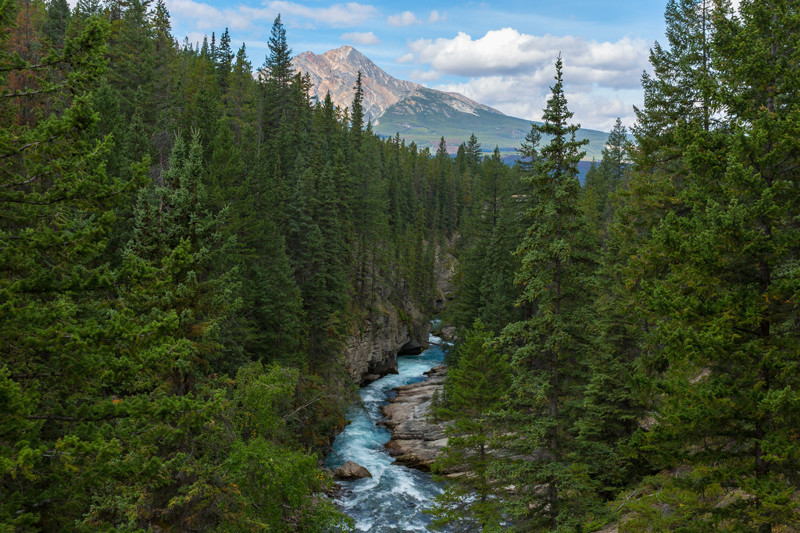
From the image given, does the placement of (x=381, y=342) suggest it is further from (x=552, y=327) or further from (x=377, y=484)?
(x=552, y=327)

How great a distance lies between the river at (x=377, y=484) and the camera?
22484 millimetres

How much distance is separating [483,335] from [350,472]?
13.9 metres

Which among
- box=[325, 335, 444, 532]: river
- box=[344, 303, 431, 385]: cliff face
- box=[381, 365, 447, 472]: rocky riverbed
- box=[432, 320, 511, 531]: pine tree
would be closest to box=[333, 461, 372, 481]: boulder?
box=[325, 335, 444, 532]: river

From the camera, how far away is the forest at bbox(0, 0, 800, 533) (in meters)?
6.95

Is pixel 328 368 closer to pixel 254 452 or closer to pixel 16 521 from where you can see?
pixel 254 452

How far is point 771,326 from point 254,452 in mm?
14063

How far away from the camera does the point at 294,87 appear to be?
2058 inches

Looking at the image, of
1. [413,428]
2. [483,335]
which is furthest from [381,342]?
[483,335]

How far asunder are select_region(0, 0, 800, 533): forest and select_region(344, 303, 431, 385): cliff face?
1197 centimetres

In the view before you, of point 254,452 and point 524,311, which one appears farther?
point 524,311

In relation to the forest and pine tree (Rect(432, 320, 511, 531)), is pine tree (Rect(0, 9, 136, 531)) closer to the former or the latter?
the forest

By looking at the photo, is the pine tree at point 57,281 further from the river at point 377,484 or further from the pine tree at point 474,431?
the river at point 377,484

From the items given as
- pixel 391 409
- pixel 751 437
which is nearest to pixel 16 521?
pixel 751 437

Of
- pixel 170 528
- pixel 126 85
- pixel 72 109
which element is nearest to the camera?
pixel 72 109
